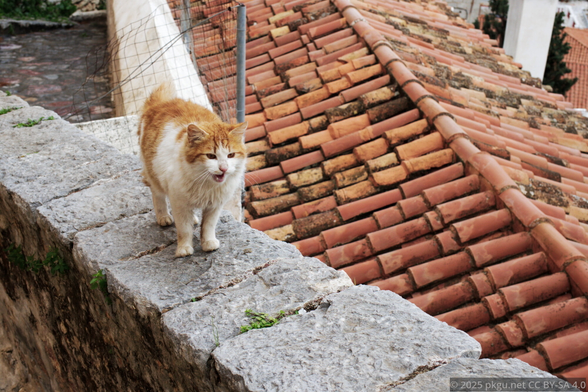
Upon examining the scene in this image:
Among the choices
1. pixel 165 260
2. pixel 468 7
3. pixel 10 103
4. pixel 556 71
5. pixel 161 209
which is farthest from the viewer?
pixel 468 7

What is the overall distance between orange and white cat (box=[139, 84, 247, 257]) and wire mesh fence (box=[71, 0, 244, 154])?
154cm

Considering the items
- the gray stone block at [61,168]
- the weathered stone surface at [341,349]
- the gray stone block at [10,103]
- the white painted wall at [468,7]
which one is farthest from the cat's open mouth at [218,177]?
the white painted wall at [468,7]

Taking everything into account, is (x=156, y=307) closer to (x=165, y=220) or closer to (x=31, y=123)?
(x=165, y=220)

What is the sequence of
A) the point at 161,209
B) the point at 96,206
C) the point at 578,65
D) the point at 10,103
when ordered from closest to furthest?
the point at 161,209 → the point at 96,206 → the point at 10,103 → the point at 578,65

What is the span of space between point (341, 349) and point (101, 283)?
40.9 inches

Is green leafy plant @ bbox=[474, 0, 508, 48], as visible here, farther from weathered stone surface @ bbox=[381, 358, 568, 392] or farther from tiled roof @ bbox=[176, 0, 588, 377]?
weathered stone surface @ bbox=[381, 358, 568, 392]

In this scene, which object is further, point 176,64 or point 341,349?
point 176,64

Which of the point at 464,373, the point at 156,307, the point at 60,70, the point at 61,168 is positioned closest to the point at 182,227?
the point at 156,307

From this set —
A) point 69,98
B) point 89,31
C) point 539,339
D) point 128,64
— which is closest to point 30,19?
point 89,31

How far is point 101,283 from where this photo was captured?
6.80 feet

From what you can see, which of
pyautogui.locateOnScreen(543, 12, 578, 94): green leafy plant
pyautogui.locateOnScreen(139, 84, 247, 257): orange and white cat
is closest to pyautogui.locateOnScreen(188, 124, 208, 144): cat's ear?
pyautogui.locateOnScreen(139, 84, 247, 257): orange and white cat

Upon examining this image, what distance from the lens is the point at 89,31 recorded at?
428 inches

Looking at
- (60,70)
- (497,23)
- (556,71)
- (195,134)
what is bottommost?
(60,70)

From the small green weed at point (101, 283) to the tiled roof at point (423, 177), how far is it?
163 cm
